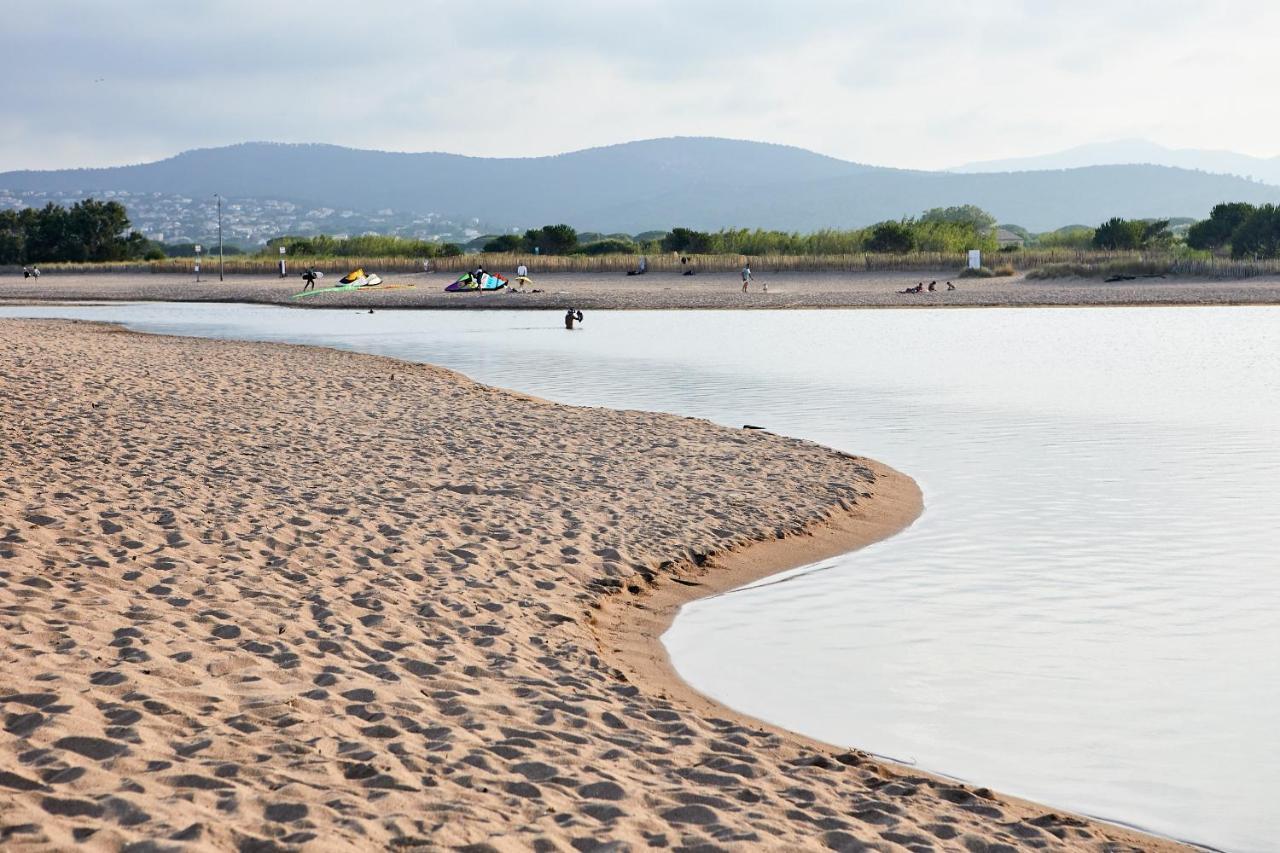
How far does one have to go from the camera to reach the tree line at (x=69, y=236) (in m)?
87.7

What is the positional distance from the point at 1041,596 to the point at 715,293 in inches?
1672

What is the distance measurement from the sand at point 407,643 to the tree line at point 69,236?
81551mm

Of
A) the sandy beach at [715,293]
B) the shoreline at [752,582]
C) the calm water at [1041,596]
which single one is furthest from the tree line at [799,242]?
the shoreline at [752,582]

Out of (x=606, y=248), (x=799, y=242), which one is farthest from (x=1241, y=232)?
(x=606, y=248)

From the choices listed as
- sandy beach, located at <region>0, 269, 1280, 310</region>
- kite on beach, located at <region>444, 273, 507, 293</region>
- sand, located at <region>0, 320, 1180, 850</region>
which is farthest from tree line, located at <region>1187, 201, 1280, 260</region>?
sand, located at <region>0, 320, 1180, 850</region>

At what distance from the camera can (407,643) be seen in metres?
6.94

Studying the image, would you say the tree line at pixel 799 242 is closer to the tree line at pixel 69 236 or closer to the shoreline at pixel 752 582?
the tree line at pixel 69 236

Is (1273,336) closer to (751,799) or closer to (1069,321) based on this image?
(1069,321)

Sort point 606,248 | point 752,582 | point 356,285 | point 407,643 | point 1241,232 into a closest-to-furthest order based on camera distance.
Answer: point 407,643 → point 752,582 → point 356,285 → point 1241,232 → point 606,248

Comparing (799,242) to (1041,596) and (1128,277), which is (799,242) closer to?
(1128,277)

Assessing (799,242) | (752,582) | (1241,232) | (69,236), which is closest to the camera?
(752,582)

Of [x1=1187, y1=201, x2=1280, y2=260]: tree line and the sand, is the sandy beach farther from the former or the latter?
the sand

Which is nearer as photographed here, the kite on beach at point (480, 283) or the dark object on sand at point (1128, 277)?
the dark object on sand at point (1128, 277)

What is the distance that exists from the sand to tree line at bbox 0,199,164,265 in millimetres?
81551
